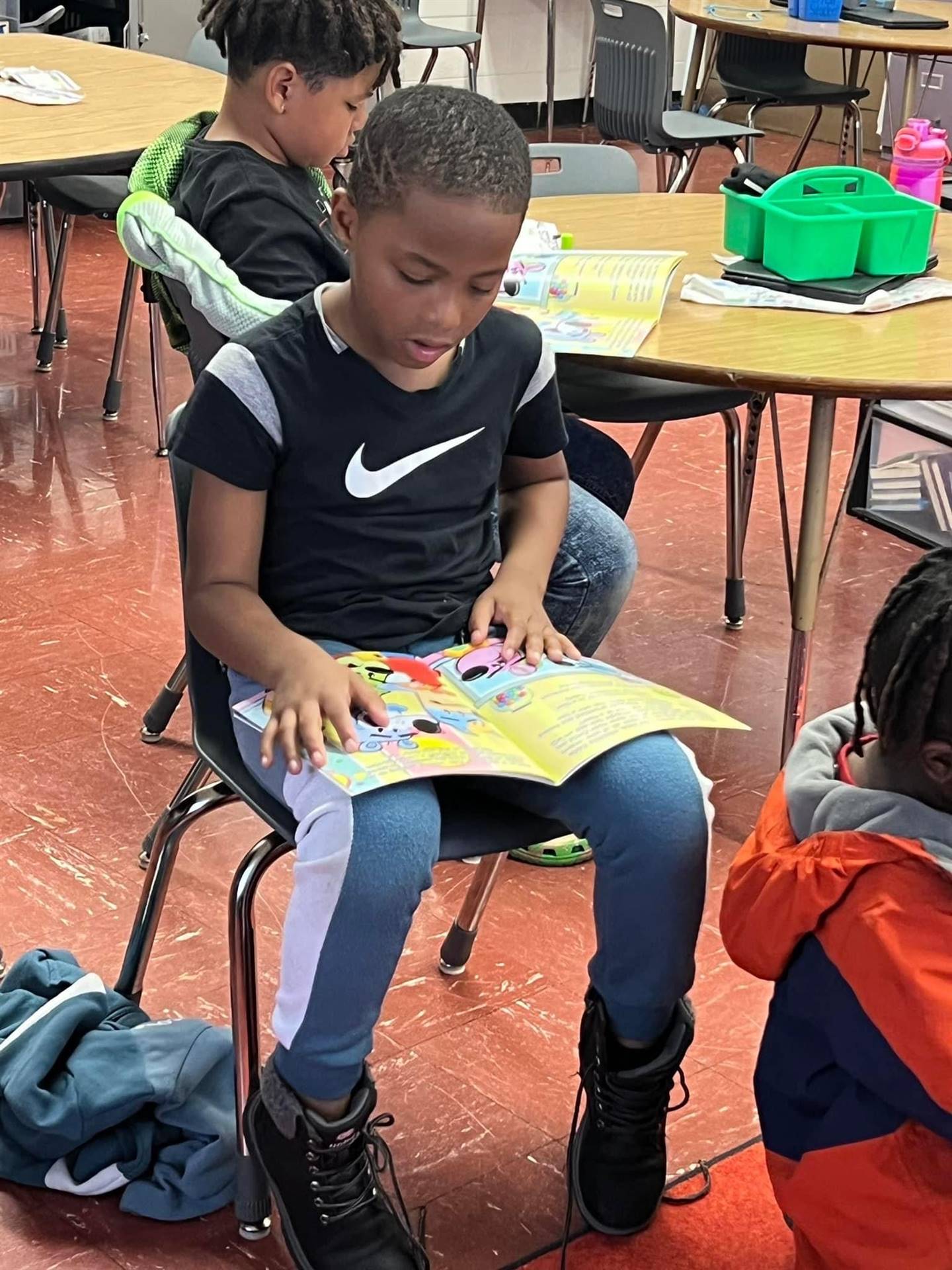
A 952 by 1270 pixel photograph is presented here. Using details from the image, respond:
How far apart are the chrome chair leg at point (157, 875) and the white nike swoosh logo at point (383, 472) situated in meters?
0.28

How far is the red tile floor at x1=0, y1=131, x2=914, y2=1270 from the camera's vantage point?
1488mm

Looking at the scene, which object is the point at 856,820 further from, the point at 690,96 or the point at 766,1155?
the point at 690,96

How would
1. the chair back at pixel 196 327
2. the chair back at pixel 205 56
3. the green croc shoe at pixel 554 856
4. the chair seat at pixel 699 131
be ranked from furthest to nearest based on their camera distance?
the chair seat at pixel 699 131, the chair back at pixel 205 56, the green croc shoe at pixel 554 856, the chair back at pixel 196 327

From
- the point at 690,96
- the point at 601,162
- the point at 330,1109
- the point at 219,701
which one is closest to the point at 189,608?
the point at 219,701

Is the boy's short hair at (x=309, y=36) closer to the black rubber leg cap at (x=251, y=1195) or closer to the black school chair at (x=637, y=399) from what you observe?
the black school chair at (x=637, y=399)

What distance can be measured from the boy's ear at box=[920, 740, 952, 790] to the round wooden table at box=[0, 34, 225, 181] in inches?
71.8

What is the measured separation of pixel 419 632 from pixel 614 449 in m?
0.84

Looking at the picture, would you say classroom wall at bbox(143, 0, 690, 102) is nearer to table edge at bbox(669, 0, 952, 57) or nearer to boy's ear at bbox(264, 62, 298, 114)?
table edge at bbox(669, 0, 952, 57)

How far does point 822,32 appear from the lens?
4672 millimetres

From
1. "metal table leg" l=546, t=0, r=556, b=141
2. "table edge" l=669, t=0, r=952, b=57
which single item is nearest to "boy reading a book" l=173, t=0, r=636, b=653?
"table edge" l=669, t=0, r=952, b=57

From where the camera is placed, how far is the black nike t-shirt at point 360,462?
4.41ft

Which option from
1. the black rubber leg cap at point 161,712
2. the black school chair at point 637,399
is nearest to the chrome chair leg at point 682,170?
the black school chair at point 637,399

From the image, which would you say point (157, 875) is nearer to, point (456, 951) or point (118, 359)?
point (456, 951)

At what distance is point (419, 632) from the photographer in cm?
144
